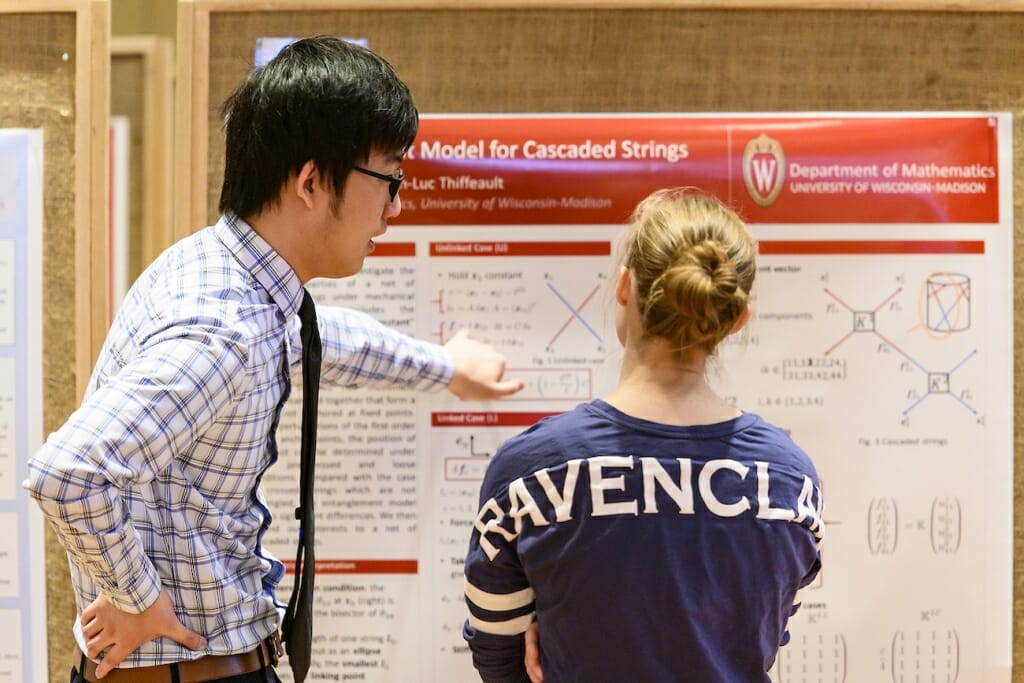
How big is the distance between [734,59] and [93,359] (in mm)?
1279

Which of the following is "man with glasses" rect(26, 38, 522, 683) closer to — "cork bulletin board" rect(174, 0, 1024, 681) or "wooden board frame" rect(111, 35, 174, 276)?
"cork bulletin board" rect(174, 0, 1024, 681)

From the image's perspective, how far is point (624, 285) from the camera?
3.78ft

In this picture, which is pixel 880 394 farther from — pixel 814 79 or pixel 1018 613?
pixel 814 79

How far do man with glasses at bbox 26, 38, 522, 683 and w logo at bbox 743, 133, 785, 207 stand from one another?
727 millimetres

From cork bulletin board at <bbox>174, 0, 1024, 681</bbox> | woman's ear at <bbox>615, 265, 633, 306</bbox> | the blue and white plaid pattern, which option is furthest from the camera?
cork bulletin board at <bbox>174, 0, 1024, 681</bbox>

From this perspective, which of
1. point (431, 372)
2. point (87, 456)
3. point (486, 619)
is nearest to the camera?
point (87, 456)

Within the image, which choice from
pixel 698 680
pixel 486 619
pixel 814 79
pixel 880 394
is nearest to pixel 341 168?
pixel 486 619

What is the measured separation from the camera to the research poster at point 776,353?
5.65 ft

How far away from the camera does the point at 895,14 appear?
1708 mm

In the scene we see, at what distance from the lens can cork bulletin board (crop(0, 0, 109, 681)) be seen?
1720mm

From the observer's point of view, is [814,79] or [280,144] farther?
[814,79]

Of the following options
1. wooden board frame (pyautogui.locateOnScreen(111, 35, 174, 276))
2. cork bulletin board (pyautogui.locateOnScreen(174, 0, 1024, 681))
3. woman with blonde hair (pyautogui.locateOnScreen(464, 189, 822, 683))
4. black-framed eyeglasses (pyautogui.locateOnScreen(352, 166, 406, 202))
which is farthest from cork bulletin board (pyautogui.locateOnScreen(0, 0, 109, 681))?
wooden board frame (pyautogui.locateOnScreen(111, 35, 174, 276))

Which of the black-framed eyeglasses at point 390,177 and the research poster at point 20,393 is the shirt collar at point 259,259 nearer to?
the black-framed eyeglasses at point 390,177

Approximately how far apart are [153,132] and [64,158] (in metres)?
1.18
